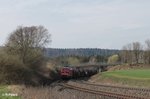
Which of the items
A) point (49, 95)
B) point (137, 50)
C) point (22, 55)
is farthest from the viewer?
point (137, 50)

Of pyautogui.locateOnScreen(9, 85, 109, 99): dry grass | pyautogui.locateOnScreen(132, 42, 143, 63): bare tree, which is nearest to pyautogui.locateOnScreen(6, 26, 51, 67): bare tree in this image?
pyautogui.locateOnScreen(9, 85, 109, 99): dry grass

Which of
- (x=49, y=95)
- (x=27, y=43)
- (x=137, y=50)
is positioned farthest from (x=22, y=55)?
(x=137, y=50)

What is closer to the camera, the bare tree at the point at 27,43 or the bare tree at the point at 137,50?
the bare tree at the point at 27,43

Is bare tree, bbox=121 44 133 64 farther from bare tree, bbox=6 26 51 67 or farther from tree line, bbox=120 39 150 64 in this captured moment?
bare tree, bbox=6 26 51 67

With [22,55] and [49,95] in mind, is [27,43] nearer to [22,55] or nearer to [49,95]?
[22,55]

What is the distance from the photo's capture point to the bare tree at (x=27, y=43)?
254 ft

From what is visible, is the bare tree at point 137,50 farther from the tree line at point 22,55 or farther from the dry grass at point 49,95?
the dry grass at point 49,95

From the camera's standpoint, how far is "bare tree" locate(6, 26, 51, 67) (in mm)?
77312

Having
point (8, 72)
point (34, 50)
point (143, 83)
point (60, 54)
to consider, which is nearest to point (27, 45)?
point (34, 50)

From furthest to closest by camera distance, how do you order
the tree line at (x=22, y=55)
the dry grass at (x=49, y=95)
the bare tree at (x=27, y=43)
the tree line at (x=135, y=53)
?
the tree line at (x=135, y=53) < the bare tree at (x=27, y=43) < the tree line at (x=22, y=55) < the dry grass at (x=49, y=95)

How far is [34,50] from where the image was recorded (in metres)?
81.2

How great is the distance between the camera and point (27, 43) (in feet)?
269

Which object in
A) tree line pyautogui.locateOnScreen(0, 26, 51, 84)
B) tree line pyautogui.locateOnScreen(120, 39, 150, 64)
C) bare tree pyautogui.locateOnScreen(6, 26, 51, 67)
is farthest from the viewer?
tree line pyautogui.locateOnScreen(120, 39, 150, 64)

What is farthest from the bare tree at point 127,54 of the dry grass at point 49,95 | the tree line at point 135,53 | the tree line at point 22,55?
the dry grass at point 49,95
